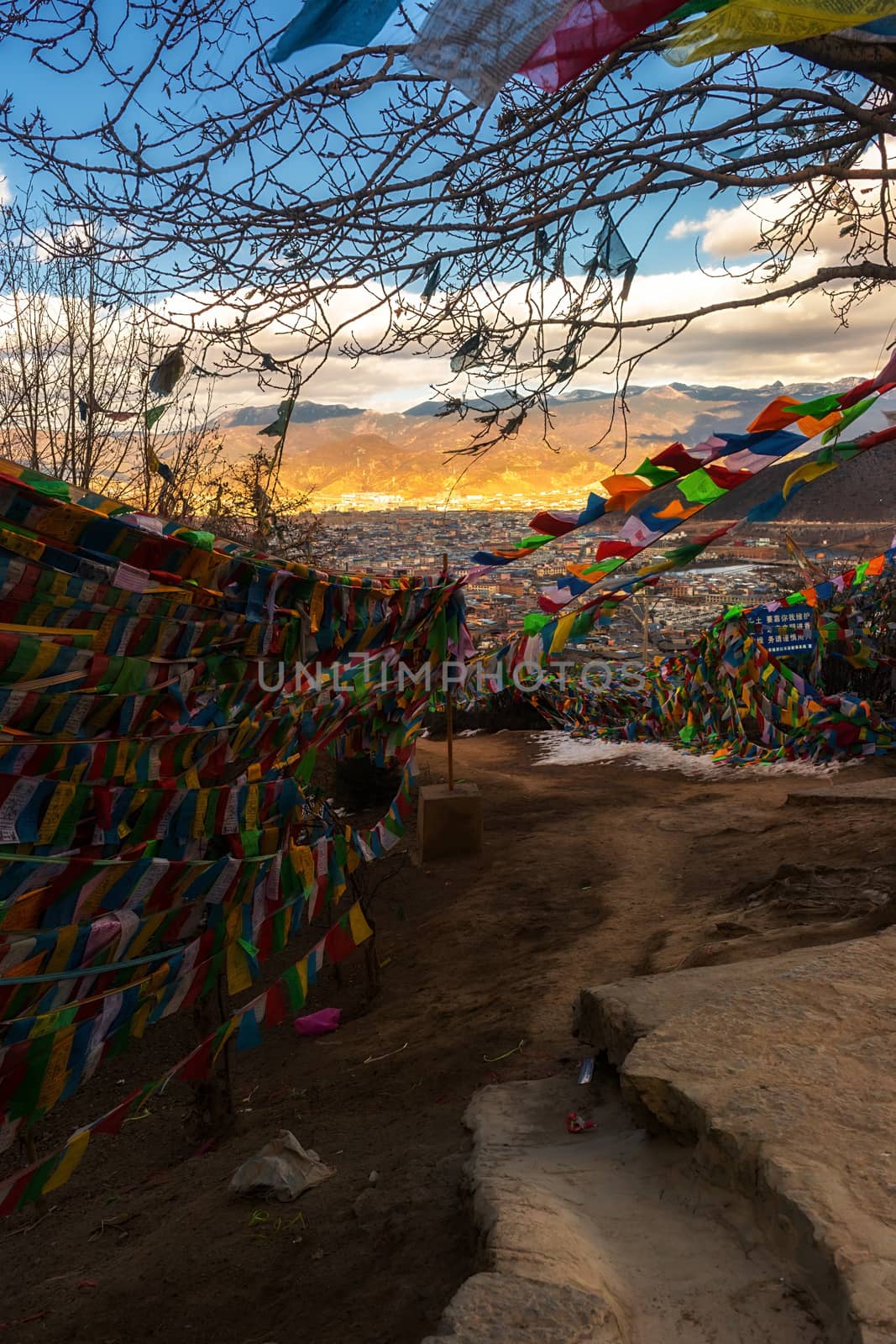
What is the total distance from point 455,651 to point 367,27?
411 centimetres

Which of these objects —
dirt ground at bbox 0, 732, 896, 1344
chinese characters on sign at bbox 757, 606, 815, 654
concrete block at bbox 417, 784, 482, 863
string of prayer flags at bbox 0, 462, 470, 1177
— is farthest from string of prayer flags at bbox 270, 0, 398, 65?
chinese characters on sign at bbox 757, 606, 815, 654

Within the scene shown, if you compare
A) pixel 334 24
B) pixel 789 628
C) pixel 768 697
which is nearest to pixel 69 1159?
pixel 334 24

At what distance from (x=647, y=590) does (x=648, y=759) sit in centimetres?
494

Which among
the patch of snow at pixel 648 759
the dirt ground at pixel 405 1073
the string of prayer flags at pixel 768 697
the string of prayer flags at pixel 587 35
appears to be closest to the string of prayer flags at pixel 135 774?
the dirt ground at pixel 405 1073

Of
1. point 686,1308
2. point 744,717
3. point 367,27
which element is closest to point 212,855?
point 686,1308

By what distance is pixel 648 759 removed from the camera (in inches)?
496

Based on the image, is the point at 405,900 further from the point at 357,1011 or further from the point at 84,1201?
the point at 84,1201

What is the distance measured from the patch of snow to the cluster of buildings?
2184 mm

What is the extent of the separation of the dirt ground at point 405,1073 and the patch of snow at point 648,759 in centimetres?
182

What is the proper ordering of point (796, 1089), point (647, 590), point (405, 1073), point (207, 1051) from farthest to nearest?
point (647, 590) → point (405, 1073) → point (207, 1051) → point (796, 1089)

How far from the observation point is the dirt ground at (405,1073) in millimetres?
2352

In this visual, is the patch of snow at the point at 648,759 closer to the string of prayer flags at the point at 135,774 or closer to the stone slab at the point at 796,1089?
the stone slab at the point at 796,1089

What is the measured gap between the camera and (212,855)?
3373 millimetres

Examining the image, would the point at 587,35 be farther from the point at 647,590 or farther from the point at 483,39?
the point at 647,590
